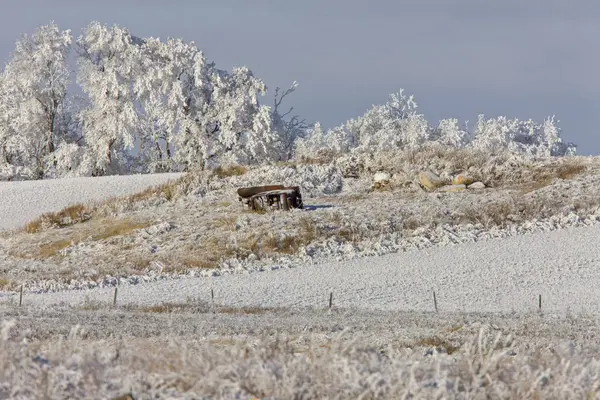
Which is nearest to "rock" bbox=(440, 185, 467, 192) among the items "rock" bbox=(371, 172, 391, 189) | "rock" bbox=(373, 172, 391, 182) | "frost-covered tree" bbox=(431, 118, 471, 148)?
"rock" bbox=(371, 172, 391, 189)

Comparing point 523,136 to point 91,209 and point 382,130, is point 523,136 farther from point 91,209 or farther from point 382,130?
point 91,209

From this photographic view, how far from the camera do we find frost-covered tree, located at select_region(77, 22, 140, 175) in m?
51.5

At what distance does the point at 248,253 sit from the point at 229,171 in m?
15.8

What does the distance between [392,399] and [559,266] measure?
878 inches

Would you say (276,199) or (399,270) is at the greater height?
(276,199)

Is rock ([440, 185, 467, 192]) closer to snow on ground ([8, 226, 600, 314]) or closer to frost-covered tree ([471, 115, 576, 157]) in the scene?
snow on ground ([8, 226, 600, 314])

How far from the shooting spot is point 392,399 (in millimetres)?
3707

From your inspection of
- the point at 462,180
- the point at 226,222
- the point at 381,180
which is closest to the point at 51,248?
the point at 226,222

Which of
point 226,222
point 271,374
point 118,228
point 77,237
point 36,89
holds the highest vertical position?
point 36,89

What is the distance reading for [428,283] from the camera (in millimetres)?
23062

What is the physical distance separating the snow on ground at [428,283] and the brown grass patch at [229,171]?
58.4 feet

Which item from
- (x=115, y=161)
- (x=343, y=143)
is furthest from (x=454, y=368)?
(x=343, y=143)

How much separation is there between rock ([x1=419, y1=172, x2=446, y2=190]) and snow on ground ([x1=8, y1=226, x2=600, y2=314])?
438 inches

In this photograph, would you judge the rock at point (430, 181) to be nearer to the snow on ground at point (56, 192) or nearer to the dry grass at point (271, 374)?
the snow on ground at point (56, 192)
